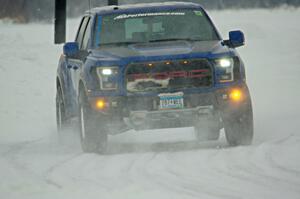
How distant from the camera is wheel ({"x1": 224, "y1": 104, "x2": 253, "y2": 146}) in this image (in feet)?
40.9

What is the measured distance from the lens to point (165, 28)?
13539 mm

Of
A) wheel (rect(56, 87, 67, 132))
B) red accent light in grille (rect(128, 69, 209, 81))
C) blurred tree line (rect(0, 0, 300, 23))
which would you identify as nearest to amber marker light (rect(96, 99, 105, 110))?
red accent light in grille (rect(128, 69, 209, 81))

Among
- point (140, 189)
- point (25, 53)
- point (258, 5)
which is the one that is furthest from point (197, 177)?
point (258, 5)

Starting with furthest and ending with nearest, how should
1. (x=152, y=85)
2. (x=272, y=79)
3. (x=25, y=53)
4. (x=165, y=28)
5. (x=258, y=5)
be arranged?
(x=258, y=5)
(x=25, y=53)
(x=272, y=79)
(x=165, y=28)
(x=152, y=85)

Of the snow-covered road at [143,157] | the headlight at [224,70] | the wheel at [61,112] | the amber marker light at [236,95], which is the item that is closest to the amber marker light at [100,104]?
the snow-covered road at [143,157]

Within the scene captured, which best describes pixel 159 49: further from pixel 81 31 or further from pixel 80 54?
pixel 81 31

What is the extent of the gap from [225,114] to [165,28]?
5.39ft

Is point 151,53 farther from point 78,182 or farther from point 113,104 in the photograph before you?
point 78,182

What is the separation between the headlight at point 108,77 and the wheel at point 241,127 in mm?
1333

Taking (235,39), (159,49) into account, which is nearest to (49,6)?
(235,39)

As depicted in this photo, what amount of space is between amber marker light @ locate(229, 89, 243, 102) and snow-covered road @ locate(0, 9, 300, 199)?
0.60m

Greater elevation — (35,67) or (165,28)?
(165,28)

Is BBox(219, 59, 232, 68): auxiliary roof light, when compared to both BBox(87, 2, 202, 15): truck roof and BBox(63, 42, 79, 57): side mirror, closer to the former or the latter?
BBox(87, 2, 202, 15): truck roof

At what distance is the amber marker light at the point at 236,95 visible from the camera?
12.4 m
